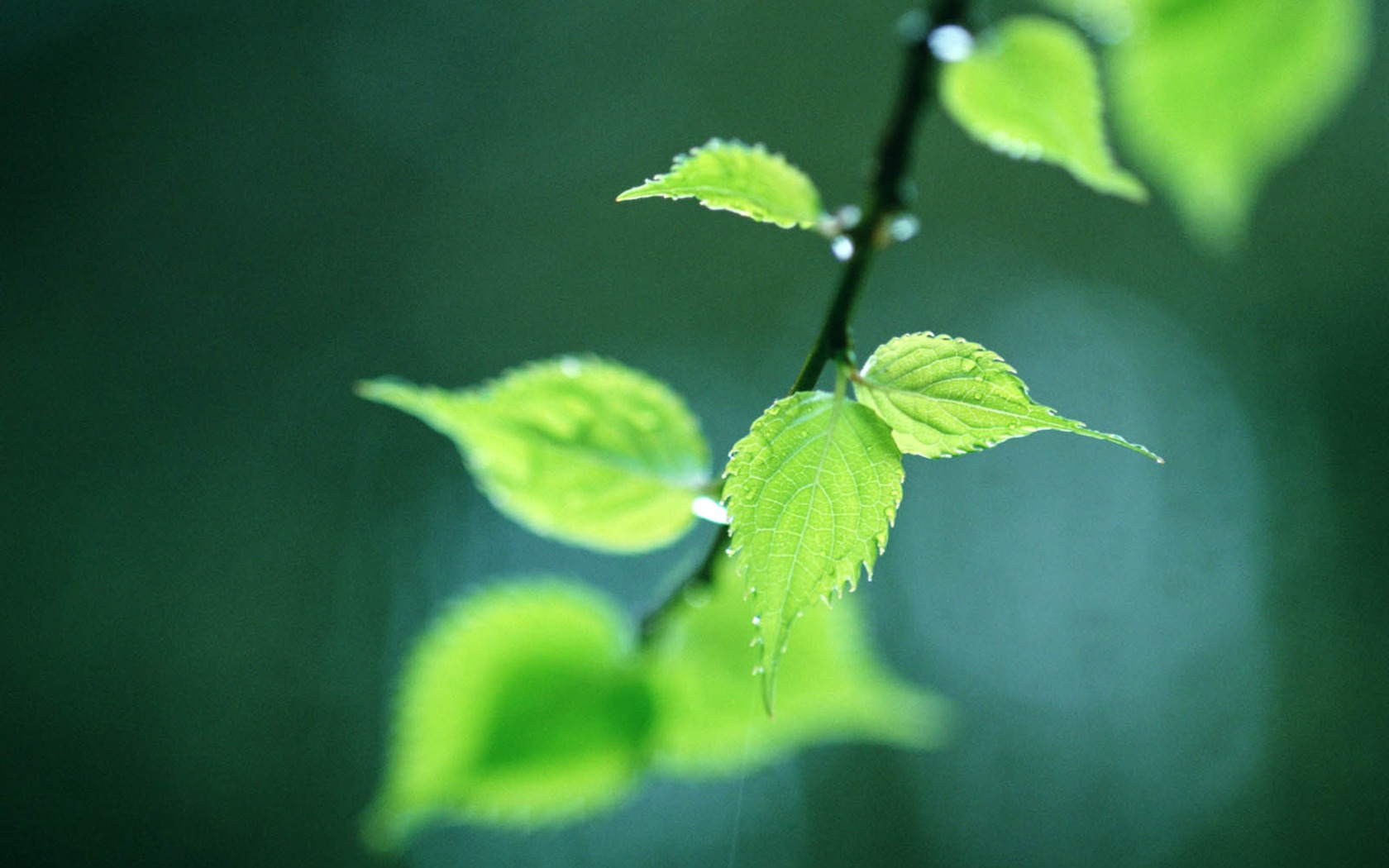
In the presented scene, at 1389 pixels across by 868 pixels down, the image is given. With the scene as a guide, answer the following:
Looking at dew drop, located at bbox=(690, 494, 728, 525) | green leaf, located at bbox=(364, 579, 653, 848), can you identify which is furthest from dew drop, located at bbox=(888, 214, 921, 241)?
green leaf, located at bbox=(364, 579, 653, 848)

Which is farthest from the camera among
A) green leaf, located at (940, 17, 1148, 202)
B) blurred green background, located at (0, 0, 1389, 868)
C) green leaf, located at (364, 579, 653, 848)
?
blurred green background, located at (0, 0, 1389, 868)

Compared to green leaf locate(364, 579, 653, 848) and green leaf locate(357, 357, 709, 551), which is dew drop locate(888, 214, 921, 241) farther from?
green leaf locate(364, 579, 653, 848)

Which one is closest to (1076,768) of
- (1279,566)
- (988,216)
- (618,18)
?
(1279,566)

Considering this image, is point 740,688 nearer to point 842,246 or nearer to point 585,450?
point 585,450

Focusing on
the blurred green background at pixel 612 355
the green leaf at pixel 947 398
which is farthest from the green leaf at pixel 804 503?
the blurred green background at pixel 612 355

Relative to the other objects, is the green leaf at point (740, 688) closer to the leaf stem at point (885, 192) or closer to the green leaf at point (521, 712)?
the green leaf at point (521, 712)

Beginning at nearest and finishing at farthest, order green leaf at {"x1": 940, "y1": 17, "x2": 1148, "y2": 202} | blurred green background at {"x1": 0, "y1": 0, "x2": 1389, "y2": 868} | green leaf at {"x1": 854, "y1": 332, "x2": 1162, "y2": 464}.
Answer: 1. green leaf at {"x1": 854, "y1": 332, "x2": 1162, "y2": 464}
2. green leaf at {"x1": 940, "y1": 17, "x2": 1148, "y2": 202}
3. blurred green background at {"x1": 0, "y1": 0, "x2": 1389, "y2": 868}

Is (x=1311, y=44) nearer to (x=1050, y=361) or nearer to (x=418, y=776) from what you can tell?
(x=418, y=776)
